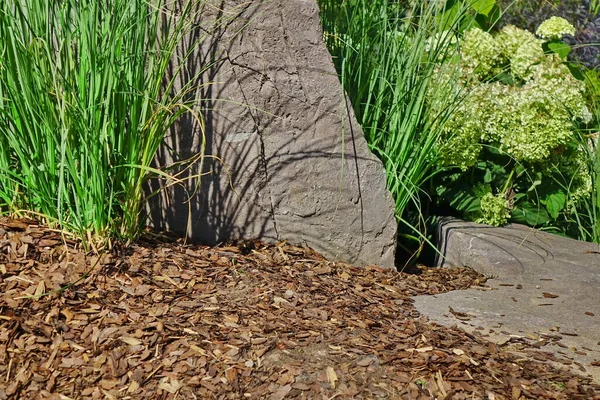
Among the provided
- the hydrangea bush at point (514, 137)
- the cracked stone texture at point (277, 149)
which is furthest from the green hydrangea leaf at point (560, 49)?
the cracked stone texture at point (277, 149)

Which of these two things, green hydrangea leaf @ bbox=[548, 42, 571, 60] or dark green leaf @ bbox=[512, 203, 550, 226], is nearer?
dark green leaf @ bbox=[512, 203, 550, 226]

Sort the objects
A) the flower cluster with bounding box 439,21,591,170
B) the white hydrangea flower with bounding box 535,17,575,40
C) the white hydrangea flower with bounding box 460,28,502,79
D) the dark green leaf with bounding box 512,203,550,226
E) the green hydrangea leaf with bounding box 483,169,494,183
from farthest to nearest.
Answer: the white hydrangea flower with bounding box 535,17,575,40 → the white hydrangea flower with bounding box 460,28,502,79 → the dark green leaf with bounding box 512,203,550,226 → the green hydrangea leaf with bounding box 483,169,494,183 → the flower cluster with bounding box 439,21,591,170

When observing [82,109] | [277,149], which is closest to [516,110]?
[277,149]

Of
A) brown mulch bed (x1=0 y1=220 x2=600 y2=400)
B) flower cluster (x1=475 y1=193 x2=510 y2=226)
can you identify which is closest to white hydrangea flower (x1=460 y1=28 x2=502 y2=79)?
flower cluster (x1=475 y1=193 x2=510 y2=226)

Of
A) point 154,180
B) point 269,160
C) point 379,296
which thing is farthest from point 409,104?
point 154,180

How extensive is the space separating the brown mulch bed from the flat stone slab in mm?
164

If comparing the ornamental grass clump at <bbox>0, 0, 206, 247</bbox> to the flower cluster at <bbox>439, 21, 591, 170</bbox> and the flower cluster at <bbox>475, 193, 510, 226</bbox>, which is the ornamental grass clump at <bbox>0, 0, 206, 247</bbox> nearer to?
the flower cluster at <bbox>439, 21, 591, 170</bbox>

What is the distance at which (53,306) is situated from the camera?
281 centimetres

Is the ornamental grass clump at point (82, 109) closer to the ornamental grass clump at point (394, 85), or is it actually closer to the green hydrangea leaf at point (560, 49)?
the ornamental grass clump at point (394, 85)

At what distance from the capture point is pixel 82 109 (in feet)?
9.64

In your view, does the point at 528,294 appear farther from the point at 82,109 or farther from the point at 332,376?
the point at 82,109

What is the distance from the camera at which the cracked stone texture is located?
11.5 ft

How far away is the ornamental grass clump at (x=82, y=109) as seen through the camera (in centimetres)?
296

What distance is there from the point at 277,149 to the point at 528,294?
138cm
